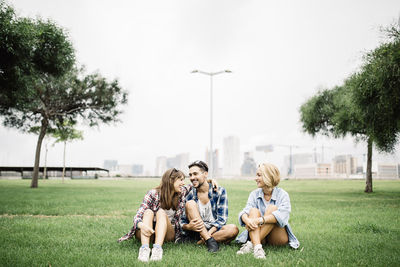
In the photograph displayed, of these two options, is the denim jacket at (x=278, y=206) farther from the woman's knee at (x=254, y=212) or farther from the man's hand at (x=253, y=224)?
the man's hand at (x=253, y=224)

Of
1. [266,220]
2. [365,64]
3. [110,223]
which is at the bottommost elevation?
[110,223]

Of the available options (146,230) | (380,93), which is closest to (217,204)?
(146,230)

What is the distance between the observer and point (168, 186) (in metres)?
5.17

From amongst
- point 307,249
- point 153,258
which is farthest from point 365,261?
point 153,258

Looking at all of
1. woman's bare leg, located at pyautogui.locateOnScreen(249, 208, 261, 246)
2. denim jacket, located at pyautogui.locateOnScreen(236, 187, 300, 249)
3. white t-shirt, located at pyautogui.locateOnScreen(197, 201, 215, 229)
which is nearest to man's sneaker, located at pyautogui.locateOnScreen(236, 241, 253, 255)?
woman's bare leg, located at pyautogui.locateOnScreen(249, 208, 261, 246)

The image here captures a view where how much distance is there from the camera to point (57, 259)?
14.6ft

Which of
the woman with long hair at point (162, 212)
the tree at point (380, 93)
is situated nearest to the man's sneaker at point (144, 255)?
the woman with long hair at point (162, 212)

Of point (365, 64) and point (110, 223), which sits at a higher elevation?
point (365, 64)

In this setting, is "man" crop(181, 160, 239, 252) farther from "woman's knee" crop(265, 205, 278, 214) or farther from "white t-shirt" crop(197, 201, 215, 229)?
"woman's knee" crop(265, 205, 278, 214)

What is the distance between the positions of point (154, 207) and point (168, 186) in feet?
1.44

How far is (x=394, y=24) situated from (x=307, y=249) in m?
12.7

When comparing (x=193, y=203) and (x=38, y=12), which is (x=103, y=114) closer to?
(x=38, y=12)

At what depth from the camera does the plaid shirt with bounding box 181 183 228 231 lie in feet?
17.9

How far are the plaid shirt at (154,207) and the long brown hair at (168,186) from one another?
10cm
